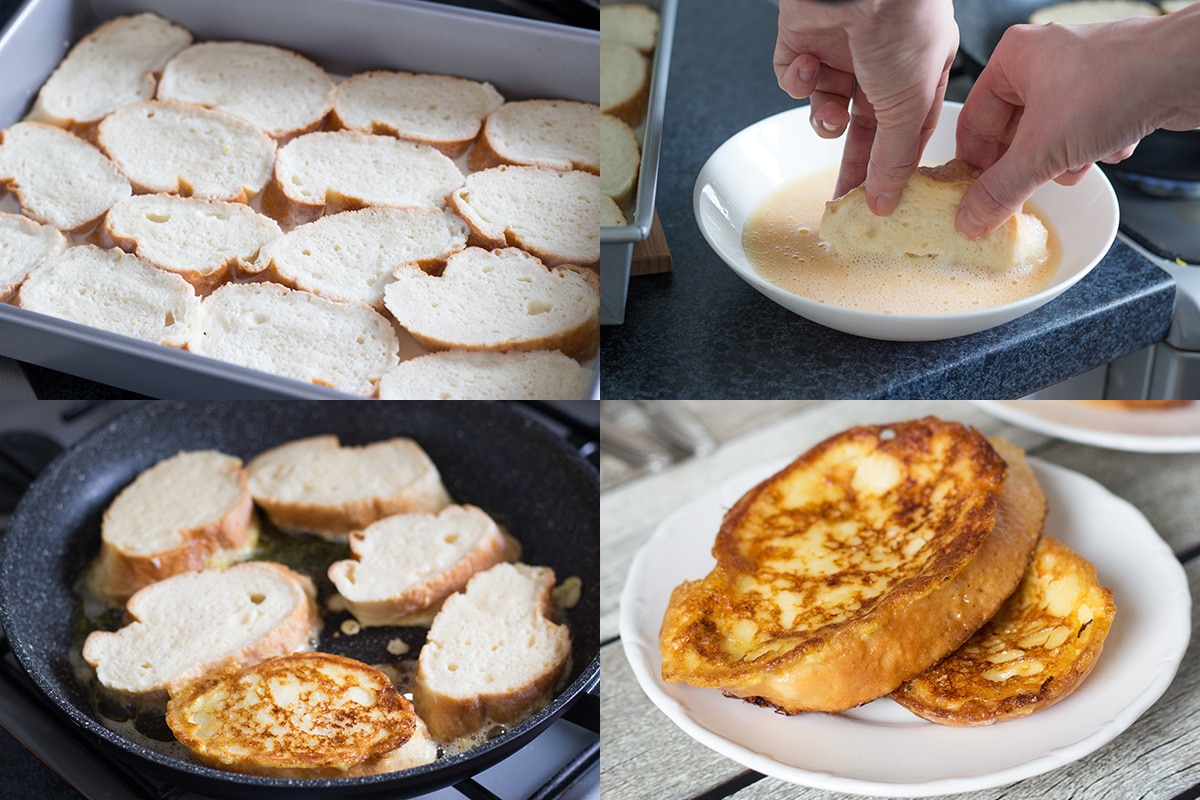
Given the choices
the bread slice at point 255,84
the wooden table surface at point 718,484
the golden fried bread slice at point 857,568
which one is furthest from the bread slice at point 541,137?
the golden fried bread slice at point 857,568

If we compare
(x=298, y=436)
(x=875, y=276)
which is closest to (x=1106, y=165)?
(x=875, y=276)

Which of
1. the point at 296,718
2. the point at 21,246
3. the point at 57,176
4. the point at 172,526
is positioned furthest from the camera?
the point at 57,176

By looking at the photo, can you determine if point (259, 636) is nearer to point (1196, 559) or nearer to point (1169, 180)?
point (1196, 559)

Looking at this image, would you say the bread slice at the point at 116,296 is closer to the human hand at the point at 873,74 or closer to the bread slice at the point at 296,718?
the bread slice at the point at 296,718

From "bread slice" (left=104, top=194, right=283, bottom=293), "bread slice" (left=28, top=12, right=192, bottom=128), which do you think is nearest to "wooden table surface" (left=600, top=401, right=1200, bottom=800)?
"bread slice" (left=104, top=194, right=283, bottom=293)

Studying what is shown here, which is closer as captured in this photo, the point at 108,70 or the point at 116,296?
the point at 116,296

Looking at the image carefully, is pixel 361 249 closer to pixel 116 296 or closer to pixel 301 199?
pixel 301 199
